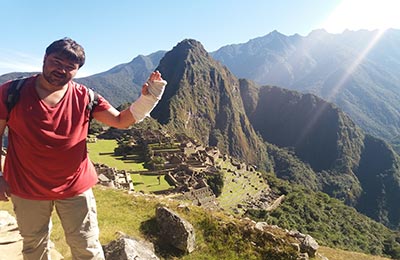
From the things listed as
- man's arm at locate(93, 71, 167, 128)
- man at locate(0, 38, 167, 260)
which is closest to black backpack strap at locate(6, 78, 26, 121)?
man at locate(0, 38, 167, 260)

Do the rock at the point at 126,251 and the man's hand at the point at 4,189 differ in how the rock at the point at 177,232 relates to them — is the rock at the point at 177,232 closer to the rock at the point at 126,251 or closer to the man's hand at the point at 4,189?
the rock at the point at 126,251

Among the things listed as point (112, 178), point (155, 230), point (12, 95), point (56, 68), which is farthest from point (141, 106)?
point (112, 178)

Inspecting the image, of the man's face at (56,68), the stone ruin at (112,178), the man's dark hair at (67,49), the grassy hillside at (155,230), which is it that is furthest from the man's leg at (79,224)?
the stone ruin at (112,178)

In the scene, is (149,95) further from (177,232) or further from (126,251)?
(177,232)

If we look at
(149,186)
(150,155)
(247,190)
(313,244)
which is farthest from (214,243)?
(247,190)

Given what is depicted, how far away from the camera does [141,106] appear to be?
326 centimetres

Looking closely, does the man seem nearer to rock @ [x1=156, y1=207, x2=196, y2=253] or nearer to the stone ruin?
rock @ [x1=156, y1=207, x2=196, y2=253]

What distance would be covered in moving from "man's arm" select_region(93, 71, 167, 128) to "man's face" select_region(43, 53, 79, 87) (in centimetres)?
57

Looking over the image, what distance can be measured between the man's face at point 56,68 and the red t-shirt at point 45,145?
19 cm

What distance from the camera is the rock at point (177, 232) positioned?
21.6ft

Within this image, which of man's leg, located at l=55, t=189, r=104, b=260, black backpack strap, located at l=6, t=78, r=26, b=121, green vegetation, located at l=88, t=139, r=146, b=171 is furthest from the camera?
green vegetation, located at l=88, t=139, r=146, b=171

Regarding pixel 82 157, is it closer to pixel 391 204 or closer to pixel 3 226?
pixel 3 226

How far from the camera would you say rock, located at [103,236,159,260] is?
481cm

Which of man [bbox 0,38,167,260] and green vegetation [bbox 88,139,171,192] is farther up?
man [bbox 0,38,167,260]
